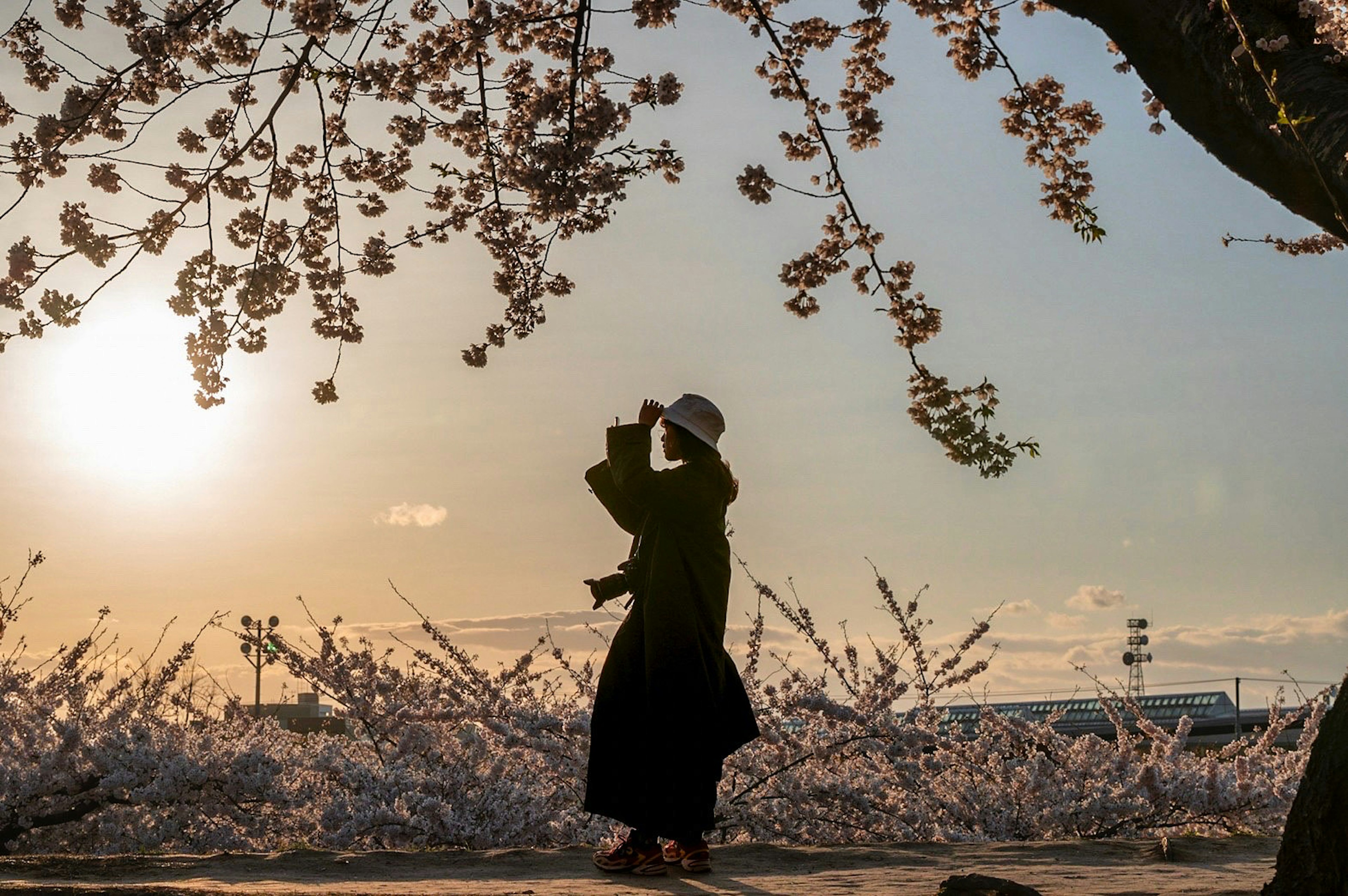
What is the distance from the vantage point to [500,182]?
7.80 m

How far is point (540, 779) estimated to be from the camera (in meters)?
10.3

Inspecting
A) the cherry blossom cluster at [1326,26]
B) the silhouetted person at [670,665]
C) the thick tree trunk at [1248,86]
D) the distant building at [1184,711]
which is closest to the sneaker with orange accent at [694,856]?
the silhouetted person at [670,665]

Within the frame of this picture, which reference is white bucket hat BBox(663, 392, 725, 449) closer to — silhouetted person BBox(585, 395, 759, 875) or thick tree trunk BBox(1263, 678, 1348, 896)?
silhouetted person BBox(585, 395, 759, 875)

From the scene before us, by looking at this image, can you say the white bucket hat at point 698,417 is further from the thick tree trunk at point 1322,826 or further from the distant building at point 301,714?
the distant building at point 301,714

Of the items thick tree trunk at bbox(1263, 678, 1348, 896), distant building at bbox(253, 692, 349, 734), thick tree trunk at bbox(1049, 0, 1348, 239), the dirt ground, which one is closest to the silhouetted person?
the dirt ground

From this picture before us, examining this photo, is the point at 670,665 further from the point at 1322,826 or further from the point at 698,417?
the point at 1322,826

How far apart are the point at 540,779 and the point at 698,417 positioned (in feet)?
16.9

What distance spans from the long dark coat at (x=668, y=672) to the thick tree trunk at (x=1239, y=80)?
8.48ft

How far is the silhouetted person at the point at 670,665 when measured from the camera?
5.95 m

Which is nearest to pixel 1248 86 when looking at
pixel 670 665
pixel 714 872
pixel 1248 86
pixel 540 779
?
pixel 1248 86

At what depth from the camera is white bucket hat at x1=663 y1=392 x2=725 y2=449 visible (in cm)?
614

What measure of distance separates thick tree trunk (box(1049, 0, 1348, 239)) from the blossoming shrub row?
563 cm

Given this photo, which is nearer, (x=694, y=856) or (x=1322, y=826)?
(x=1322, y=826)

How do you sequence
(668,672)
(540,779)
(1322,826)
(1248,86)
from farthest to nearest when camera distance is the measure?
(540,779) → (668,672) → (1248,86) → (1322,826)
